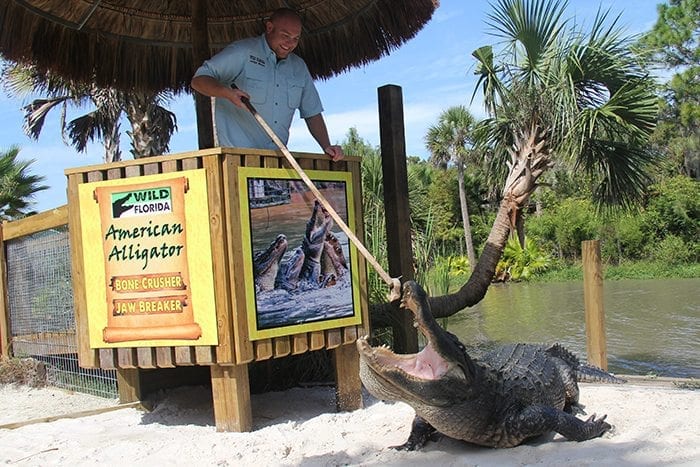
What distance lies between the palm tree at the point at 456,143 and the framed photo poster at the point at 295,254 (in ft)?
73.8

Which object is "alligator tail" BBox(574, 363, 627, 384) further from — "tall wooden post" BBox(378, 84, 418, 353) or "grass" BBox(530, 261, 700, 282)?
"grass" BBox(530, 261, 700, 282)

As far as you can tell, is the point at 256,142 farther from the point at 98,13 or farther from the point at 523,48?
the point at 523,48

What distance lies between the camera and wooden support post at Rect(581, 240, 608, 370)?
207 inches

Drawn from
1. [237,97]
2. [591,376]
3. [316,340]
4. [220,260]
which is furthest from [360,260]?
[591,376]

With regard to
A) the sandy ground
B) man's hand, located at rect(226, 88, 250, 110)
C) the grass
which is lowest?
the grass

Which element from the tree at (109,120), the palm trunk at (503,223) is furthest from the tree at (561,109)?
the tree at (109,120)

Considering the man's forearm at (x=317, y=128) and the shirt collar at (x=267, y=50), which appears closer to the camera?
the shirt collar at (x=267, y=50)

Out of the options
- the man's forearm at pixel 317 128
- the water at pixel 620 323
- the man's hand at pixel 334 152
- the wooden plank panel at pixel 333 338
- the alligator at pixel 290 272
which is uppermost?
the man's forearm at pixel 317 128

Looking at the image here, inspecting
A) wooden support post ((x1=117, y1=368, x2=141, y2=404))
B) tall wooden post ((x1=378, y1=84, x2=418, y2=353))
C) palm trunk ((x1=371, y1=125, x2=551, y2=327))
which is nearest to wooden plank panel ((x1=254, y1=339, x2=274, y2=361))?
wooden support post ((x1=117, y1=368, x2=141, y2=404))

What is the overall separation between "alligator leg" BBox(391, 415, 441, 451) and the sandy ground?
4 centimetres

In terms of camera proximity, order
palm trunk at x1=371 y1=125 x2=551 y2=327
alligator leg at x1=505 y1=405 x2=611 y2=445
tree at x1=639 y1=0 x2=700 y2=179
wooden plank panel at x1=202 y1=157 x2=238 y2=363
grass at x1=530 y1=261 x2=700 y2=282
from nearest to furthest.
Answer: alligator leg at x1=505 y1=405 x2=611 y2=445 < wooden plank panel at x1=202 y1=157 x2=238 y2=363 < palm trunk at x1=371 y1=125 x2=551 y2=327 < grass at x1=530 y1=261 x2=700 y2=282 < tree at x1=639 y1=0 x2=700 y2=179

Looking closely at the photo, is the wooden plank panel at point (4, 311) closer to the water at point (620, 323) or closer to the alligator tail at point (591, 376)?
the alligator tail at point (591, 376)

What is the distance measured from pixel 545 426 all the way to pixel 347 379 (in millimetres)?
1477

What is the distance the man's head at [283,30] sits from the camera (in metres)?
3.94
